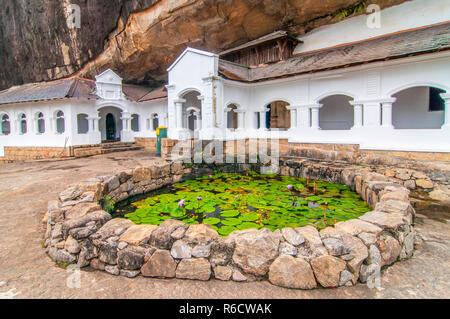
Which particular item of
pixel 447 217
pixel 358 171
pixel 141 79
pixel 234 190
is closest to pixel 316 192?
pixel 358 171

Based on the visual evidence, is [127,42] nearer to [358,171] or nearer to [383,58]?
[383,58]

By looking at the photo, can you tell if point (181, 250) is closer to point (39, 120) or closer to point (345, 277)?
point (345, 277)

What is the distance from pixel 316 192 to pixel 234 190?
2092 mm

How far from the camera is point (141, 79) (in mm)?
17594

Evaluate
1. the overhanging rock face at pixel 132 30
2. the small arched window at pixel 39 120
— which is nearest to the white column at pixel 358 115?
the overhanging rock face at pixel 132 30

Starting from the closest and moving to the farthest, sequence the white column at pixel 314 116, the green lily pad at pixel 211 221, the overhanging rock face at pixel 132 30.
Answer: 1. the green lily pad at pixel 211 221
2. the white column at pixel 314 116
3. the overhanging rock face at pixel 132 30

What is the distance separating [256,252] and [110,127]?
56.7 ft

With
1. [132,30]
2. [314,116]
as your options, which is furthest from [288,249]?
[132,30]

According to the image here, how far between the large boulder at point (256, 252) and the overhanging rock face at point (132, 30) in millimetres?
11324

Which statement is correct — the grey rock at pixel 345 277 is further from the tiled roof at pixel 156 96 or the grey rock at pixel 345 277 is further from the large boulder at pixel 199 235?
the tiled roof at pixel 156 96

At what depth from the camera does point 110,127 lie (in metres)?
17.6

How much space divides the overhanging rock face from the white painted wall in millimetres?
398

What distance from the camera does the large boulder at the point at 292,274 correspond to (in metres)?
2.59
